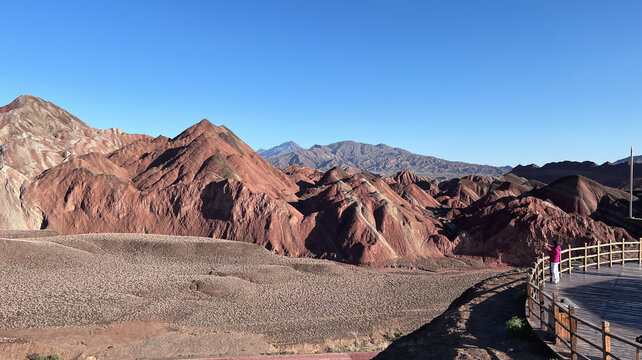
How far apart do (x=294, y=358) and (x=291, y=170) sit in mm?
83953

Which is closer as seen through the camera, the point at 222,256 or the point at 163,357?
the point at 163,357

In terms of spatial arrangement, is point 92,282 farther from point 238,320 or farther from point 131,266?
point 238,320

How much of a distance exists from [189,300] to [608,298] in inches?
1072

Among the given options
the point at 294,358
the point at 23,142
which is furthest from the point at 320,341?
the point at 23,142

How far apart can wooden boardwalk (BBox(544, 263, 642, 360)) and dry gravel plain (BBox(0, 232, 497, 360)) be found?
11688 mm

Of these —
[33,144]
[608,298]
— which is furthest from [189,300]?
[33,144]

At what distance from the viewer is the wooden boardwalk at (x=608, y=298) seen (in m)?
11.2

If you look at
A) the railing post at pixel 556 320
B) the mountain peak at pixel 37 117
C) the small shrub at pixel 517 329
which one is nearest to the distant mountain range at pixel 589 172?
the small shrub at pixel 517 329

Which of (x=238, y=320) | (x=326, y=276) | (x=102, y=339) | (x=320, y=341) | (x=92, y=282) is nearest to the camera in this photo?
(x=102, y=339)

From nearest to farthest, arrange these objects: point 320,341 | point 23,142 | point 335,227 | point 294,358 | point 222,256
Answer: point 294,358 < point 320,341 < point 222,256 < point 335,227 < point 23,142

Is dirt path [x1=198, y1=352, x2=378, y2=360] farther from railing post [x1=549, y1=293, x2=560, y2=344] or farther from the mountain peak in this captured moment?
the mountain peak

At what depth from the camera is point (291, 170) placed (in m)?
104

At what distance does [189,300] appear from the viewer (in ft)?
104

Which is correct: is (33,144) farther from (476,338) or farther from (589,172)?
(589,172)
